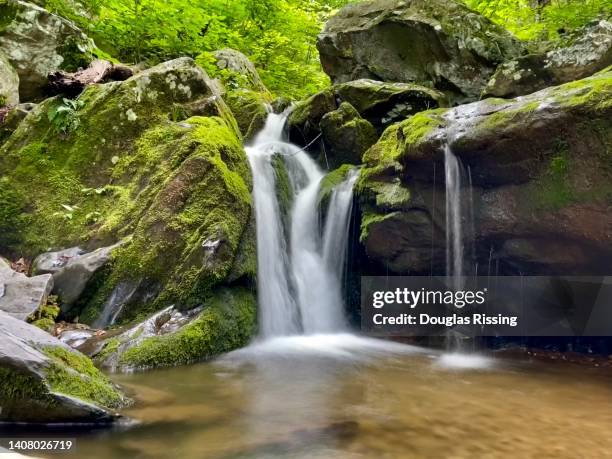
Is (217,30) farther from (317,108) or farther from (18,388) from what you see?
(18,388)

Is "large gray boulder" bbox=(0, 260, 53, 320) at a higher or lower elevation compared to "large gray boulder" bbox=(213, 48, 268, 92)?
lower

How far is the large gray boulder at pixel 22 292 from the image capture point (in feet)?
16.6

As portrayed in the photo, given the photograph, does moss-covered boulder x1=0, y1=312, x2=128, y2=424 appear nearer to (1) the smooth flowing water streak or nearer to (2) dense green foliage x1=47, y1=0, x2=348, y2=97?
(1) the smooth flowing water streak

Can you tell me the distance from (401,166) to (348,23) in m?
7.14

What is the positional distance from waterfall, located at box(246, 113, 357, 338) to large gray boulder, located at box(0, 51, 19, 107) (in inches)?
160

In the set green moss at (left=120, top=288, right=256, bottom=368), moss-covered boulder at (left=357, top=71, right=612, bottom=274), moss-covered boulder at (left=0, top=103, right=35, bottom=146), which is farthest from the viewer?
moss-covered boulder at (left=0, top=103, right=35, bottom=146)

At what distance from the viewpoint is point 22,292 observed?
5.31 metres

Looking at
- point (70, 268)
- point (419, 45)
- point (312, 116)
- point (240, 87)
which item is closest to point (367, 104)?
point (312, 116)

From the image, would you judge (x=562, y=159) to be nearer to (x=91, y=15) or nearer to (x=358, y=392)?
(x=358, y=392)

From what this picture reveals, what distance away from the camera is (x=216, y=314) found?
5.70m

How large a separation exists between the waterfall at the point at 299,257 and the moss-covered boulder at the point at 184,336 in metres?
Answer: 0.57

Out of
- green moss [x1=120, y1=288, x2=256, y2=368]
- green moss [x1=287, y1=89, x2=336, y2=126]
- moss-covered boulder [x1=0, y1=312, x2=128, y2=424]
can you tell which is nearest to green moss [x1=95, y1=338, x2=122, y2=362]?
green moss [x1=120, y1=288, x2=256, y2=368]

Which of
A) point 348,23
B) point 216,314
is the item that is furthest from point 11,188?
point 348,23

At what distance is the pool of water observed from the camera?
3043 mm
